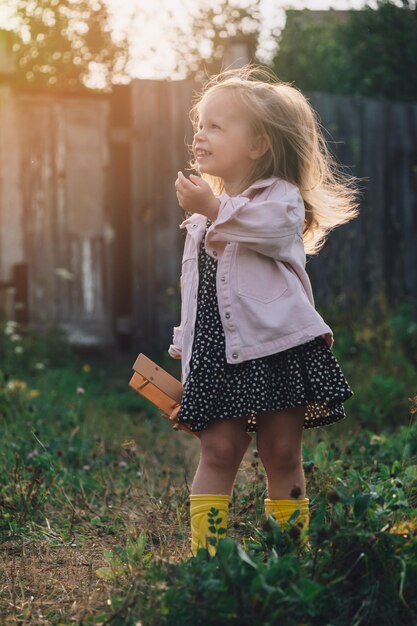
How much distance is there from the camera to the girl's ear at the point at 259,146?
289 cm

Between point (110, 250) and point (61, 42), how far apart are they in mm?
6340

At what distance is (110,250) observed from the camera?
7.82 metres

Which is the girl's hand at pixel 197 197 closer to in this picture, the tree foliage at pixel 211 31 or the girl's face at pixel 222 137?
the girl's face at pixel 222 137

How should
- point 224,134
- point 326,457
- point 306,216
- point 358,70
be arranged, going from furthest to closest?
point 358,70, point 326,457, point 306,216, point 224,134

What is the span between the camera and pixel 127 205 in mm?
7750

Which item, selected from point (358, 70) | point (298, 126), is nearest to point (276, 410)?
point (298, 126)

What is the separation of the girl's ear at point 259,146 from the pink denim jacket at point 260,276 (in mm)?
108

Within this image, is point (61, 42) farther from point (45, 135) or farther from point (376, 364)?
point (376, 364)

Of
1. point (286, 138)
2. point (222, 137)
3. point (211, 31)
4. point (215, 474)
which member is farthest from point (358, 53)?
point (215, 474)

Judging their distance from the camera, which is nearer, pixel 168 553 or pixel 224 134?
pixel 168 553

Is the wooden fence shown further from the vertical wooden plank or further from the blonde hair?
the blonde hair

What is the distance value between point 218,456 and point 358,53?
910cm

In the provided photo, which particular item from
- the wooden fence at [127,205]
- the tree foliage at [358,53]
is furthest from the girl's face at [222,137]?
the tree foliage at [358,53]

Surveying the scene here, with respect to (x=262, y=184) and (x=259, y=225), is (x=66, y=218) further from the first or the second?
(x=259, y=225)
